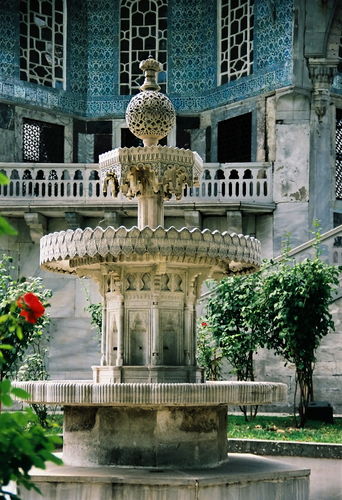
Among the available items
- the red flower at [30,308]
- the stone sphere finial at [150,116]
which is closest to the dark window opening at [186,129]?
the stone sphere finial at [150,116]

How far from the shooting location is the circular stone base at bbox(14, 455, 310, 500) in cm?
809

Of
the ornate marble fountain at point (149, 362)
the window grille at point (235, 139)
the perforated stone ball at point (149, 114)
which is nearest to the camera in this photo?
the ornate marble fountain at point (149, 362)

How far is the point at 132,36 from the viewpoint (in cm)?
2483

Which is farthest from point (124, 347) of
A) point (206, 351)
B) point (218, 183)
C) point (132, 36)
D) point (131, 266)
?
point (132, 36)

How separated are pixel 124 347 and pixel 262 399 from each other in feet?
5.16

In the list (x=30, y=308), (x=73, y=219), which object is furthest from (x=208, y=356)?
(x=30, y=308)

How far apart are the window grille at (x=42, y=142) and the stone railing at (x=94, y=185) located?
5.16 ft

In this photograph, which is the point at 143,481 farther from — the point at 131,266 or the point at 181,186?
the point at 181,186

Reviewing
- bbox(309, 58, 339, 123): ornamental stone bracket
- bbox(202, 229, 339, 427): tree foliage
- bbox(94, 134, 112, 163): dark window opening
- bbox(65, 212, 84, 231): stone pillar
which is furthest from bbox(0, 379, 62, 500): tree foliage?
bbox(94, 134, 112, 163): dark window opening

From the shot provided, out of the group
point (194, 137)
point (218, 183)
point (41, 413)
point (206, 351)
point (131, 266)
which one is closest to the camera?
point (131, 266)

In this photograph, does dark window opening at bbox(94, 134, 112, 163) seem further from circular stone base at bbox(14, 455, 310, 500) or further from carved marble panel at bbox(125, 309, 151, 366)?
circular stone base at bbox(14, 455, 310, 500)

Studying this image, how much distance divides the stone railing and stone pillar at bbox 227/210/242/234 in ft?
0.95

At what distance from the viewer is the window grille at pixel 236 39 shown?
76.9ft

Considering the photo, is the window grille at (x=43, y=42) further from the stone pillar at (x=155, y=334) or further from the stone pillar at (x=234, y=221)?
the stone pillar at (x=155, y=334)
